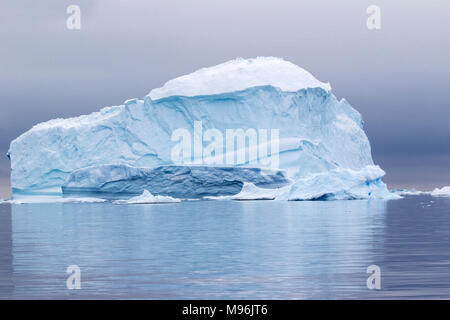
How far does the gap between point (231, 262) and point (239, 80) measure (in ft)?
86.3

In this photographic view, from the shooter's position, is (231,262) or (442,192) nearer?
(231,262)

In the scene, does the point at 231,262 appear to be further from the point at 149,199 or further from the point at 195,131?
the point at 195,131

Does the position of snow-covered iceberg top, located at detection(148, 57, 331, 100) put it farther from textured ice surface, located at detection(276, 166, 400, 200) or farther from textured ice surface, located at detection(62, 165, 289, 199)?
textured ice surface, located at detection(276, 166, 400, 200)

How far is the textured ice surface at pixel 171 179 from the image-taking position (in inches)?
1226

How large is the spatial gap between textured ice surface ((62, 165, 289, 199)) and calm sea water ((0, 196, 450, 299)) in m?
17.5

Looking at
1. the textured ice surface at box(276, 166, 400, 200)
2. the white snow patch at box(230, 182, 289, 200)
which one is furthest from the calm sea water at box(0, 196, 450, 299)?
the white snow patch at box(230, 182, 289, 200)

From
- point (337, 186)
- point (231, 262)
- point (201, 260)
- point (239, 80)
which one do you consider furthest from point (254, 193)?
point (231, 262)

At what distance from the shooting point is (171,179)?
31.5 metres

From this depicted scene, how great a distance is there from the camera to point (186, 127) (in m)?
34.1

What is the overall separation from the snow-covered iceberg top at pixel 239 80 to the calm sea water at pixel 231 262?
20.2 m

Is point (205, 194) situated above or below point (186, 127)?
below

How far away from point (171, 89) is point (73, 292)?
27913mm

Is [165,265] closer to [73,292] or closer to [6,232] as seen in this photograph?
[73,292]
